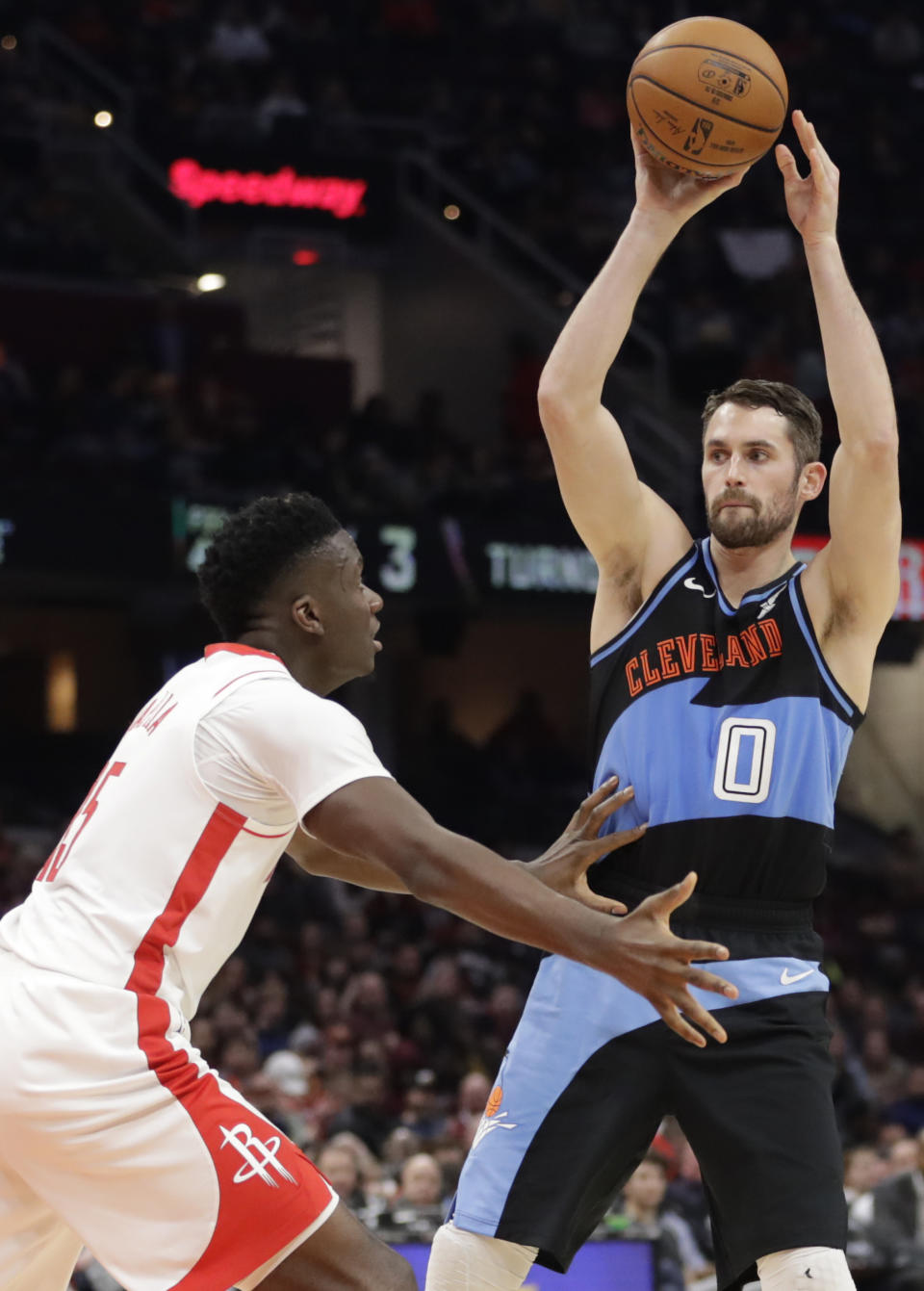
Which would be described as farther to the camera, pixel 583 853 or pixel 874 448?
pixel 874 448

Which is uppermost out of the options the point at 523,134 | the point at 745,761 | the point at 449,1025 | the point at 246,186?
the point at 523,134

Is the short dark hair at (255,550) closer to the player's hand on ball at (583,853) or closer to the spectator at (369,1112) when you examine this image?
the player's hand on ball at (583,853)

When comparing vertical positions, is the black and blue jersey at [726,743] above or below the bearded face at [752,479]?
below

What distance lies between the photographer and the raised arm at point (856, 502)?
4082mm

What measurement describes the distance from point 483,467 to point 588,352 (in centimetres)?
1199

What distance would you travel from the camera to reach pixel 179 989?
3553mm

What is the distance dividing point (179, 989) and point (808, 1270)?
1365 mm

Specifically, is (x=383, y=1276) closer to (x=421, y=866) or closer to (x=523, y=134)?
(x=421, y=866)

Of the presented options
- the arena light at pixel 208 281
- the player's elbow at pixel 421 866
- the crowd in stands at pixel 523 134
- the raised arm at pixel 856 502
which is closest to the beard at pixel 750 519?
the raised arm at pixel 856 502

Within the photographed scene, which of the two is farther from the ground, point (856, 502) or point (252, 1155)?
point (856, 502)

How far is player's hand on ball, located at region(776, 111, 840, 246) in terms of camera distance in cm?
430

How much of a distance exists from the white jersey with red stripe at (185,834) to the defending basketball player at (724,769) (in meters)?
0.84

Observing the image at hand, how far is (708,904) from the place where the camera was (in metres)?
3.98

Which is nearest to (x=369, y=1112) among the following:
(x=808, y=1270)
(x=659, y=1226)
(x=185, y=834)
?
(x=659, y=1226)
